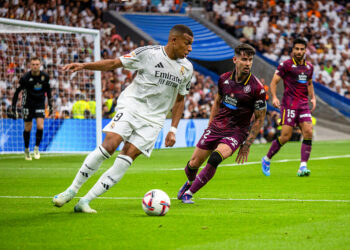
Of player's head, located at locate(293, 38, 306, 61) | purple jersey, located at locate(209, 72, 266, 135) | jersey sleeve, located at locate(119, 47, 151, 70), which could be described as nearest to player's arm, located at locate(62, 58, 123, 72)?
jersey sleeve, located at locate(119, 47, 151, 70)

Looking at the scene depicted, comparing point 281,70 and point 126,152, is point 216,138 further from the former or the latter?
point 281,70

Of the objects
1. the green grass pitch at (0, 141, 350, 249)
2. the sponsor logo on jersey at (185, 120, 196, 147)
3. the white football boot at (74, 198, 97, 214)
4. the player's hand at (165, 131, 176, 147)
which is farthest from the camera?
the sponsor logo on jersey at (185, 120, 196, 147)

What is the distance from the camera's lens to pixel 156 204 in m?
7.29

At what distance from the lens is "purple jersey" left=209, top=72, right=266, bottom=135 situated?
9109 mm

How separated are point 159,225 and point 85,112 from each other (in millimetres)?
14878

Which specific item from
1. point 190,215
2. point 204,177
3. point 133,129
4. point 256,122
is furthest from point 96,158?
point 256,122

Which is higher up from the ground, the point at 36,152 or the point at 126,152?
the point at 126,152

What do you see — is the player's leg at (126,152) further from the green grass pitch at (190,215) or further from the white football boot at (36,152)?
the white football boot at (36,152)

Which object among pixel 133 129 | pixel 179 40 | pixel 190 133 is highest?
pixel 179 40

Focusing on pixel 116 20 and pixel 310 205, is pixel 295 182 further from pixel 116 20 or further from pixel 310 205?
pixel 116 20

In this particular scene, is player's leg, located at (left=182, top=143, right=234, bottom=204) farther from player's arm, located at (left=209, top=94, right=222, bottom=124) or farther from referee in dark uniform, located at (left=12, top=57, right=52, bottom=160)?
referee in dark uniform, located at (left=12, top=57, right=52, bottom=160)

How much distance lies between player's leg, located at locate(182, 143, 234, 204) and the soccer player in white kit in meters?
0.89

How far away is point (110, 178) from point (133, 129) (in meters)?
0.61

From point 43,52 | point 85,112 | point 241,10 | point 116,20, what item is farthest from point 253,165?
point 241,10
